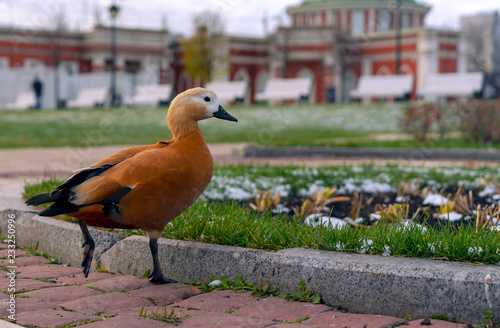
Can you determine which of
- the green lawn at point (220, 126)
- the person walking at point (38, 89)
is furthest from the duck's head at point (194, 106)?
the person walking at point (38, 89)

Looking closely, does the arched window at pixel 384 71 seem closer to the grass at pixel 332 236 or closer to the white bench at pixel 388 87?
the white bench at pixel 388 87

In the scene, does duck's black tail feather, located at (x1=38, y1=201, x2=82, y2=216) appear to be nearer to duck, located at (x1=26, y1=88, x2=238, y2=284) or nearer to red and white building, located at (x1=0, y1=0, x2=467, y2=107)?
duck, located at (x1=26, y1=88, x2=238, y2=284)

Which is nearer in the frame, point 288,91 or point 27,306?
point 27,306

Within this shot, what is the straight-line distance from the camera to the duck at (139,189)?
9.33 feet

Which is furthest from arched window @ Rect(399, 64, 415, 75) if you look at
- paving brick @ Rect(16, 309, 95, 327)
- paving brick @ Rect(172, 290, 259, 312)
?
paving brick @ Rect(16, 309, 95, 327)

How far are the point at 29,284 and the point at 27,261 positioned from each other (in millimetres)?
611

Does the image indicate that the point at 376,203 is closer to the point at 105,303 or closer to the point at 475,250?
the point at 475,250

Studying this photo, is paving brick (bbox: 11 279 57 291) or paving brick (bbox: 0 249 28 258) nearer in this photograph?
paving brick (bbox: 11 279 57 291)

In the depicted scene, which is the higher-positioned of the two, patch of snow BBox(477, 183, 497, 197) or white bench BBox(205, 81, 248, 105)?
white bench BBox(205, 81, 248, 105)

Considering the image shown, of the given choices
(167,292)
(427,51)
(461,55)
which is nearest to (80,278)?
(167,292)

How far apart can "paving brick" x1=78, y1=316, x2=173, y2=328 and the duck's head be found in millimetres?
1101

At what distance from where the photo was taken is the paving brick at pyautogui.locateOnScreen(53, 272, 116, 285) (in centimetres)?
322

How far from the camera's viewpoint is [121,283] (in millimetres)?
3160

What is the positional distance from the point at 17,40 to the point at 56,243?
4274cm
